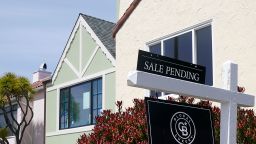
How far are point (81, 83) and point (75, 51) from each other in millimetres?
1418

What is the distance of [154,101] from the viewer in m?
5.46

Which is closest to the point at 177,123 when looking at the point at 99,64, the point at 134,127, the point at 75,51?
the point at 134,127

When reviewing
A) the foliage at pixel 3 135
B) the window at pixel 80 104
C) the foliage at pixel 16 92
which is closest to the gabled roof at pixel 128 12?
the window at pixel 80 104

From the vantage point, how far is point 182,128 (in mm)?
5559

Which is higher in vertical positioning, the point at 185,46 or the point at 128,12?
the point at 128,12

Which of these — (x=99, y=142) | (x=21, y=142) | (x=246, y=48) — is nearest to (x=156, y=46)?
(x=246, y=48)

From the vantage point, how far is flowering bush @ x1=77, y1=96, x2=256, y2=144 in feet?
29.0

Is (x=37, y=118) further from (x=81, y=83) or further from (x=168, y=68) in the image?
(x=168, y=68)

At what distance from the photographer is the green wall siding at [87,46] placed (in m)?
19.8

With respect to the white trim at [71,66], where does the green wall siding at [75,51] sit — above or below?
above

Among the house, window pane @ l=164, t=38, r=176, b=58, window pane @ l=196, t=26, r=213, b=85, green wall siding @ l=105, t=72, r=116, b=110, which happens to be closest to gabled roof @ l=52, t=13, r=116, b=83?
green wall siding @ l=105, t=72, r=116, b=110

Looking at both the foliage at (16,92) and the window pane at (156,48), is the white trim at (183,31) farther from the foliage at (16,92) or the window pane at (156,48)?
the foliage at (16,92)

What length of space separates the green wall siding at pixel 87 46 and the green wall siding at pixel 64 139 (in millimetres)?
2853

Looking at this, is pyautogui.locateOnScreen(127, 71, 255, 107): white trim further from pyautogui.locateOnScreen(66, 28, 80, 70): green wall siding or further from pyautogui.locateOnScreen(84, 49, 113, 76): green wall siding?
pyautogui.locateOnScreen(66, 28, 80, 70): green wall siding
